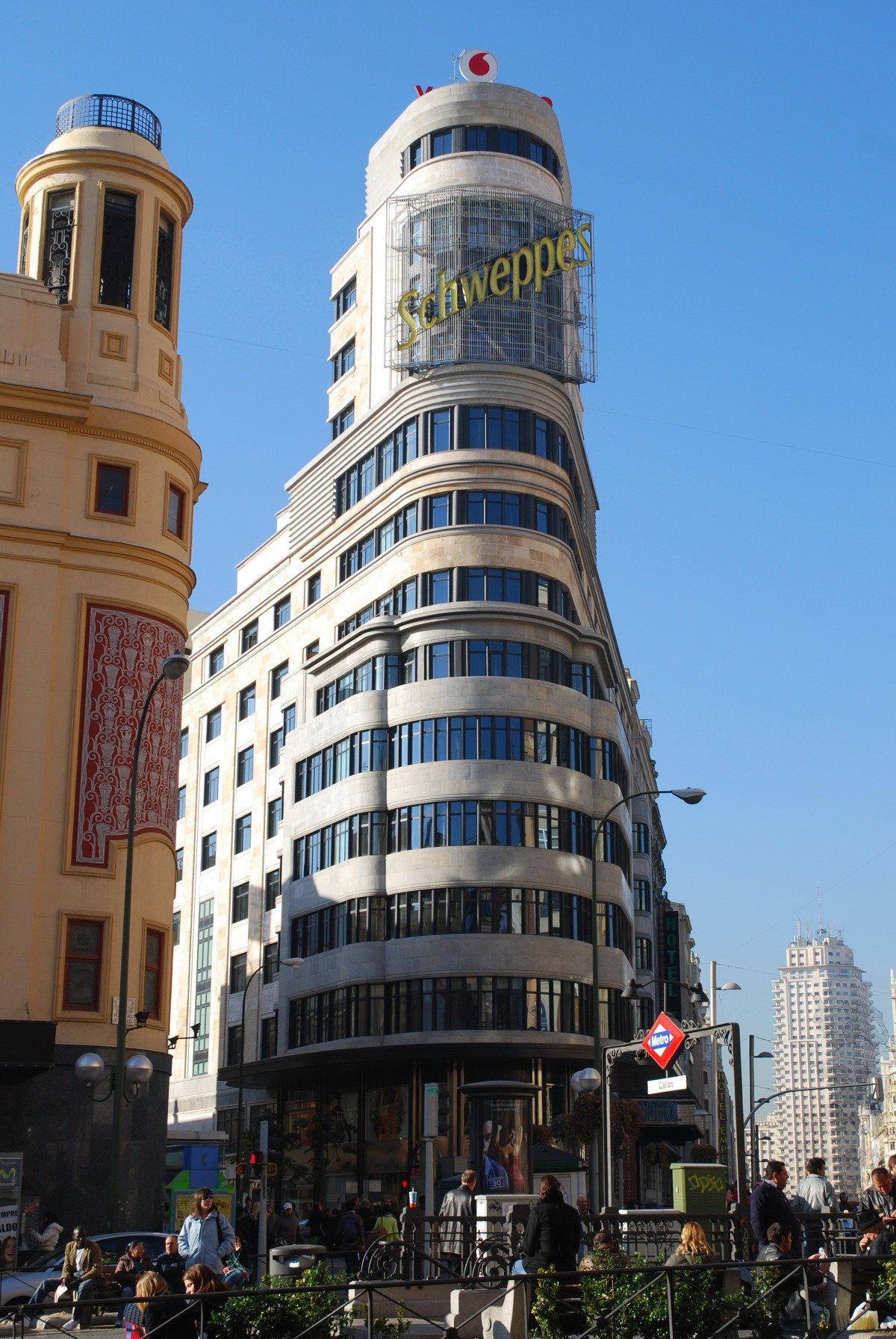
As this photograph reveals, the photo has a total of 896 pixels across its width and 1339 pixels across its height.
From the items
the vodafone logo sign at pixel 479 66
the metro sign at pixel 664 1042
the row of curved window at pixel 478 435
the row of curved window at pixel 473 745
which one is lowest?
the metro sign at pixel 664 1042

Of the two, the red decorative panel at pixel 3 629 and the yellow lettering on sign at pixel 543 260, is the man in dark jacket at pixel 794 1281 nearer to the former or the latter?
the red decorative panel at pixel 3 629

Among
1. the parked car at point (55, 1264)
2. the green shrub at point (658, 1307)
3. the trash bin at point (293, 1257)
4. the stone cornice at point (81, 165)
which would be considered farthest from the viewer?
the stone cornice at point (81, 165)

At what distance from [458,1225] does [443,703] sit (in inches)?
1179

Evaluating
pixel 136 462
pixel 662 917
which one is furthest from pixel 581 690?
pixel 662 917

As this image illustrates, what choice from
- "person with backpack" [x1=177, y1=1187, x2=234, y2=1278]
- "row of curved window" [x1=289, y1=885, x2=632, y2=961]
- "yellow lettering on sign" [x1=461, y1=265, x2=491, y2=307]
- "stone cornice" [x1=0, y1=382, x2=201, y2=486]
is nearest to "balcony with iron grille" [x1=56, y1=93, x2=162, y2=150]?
"stone cornice" [x1=0, y1=382, x2=201, y2=486]

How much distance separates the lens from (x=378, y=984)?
50844mm

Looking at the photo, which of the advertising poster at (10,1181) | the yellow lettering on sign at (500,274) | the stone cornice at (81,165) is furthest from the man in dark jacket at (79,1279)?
the yellow lettering on sign at (500,274)

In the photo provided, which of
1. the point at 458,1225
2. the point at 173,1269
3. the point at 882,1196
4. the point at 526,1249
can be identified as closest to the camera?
the point at 526,1249

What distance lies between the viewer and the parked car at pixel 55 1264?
22.9 metres

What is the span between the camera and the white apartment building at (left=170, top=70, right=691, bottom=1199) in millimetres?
49594

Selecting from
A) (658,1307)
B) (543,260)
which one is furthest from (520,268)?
(658,1307)

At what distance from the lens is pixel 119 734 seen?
37094 millimetres

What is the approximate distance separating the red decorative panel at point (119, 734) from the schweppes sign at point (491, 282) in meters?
22.1

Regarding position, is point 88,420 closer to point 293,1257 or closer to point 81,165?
point 81,165
